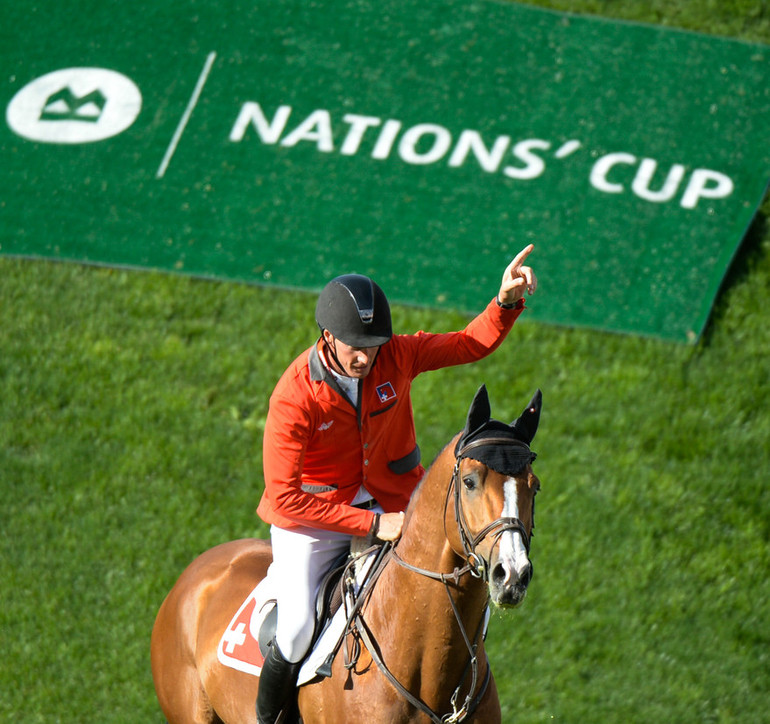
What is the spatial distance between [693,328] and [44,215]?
636 centimetres

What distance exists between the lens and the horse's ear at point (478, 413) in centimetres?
432

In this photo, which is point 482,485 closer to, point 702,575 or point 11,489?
point 702,575

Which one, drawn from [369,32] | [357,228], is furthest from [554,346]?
[369,32]

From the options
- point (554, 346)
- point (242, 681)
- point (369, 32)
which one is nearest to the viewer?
point (242, 681)

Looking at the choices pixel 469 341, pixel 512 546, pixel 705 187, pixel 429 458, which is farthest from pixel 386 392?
pixel 705 187

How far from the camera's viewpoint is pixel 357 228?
10391 mm

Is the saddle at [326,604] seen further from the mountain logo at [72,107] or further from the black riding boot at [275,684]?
the mountain logo at [72,107]

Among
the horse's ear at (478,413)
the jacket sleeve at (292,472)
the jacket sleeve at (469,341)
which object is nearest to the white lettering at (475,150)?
the jacket sleeve at (469,341)

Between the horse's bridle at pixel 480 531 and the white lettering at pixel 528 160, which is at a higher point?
the white lettering at pixel 528 160

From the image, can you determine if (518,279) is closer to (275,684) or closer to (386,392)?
(386,392)

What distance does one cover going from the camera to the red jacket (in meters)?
5.00

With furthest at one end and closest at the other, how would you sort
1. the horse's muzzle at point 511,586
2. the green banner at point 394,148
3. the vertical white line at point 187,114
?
the vertical white line at point 187,114 < the green banner at point 394,148 < the horse's muzzle at point 511,586

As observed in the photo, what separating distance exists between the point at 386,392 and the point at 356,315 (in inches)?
22.0

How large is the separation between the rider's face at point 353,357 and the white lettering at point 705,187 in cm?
658
